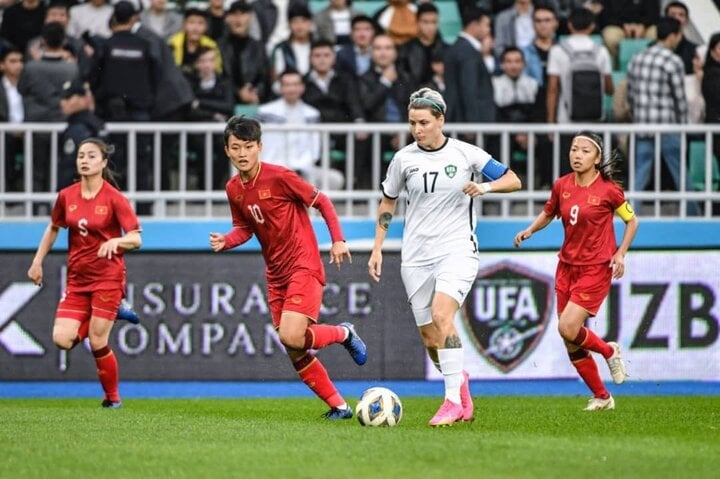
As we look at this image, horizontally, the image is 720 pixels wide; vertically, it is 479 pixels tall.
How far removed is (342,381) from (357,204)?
220 centimetres

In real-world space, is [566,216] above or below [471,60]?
below

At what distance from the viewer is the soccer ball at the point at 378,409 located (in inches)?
422

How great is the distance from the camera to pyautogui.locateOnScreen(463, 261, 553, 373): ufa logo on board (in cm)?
1638

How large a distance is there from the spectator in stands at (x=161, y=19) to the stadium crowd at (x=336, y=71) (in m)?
0.02

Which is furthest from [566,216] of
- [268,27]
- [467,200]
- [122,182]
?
[268,27]

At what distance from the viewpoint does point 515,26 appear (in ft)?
66.2

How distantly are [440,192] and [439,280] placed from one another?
2.01 ft

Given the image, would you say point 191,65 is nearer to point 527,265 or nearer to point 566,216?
point 527,265

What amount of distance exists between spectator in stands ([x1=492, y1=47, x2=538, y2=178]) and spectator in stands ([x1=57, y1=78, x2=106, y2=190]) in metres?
4.77

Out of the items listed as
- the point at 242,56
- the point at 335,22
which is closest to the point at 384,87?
the point at 242,56

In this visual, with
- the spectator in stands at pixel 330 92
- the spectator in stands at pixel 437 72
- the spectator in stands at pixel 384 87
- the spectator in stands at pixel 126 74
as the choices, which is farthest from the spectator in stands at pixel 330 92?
the spectator in stands at pixel 126 74

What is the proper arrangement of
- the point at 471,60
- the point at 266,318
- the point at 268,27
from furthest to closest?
1. the point at 268,27
2. the point at 471,60
3. the point at 266,318

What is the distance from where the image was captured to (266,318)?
16.4 metres

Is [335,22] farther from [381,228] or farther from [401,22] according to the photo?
[381,228]
